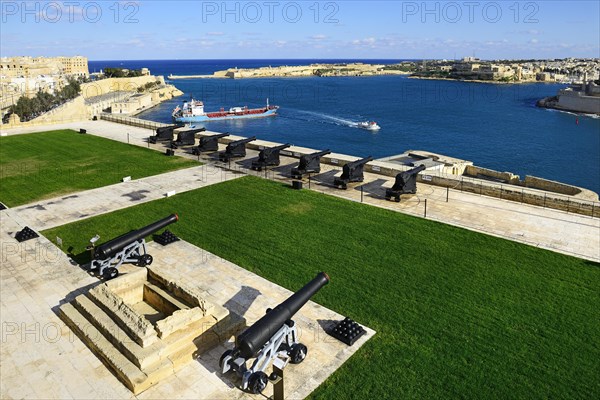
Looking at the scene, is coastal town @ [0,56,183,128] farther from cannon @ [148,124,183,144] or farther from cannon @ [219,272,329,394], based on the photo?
cannon @ [219,272,329,394]

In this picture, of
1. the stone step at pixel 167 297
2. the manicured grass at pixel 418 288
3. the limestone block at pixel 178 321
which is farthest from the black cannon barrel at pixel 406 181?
the limestone block at pixel 178 321

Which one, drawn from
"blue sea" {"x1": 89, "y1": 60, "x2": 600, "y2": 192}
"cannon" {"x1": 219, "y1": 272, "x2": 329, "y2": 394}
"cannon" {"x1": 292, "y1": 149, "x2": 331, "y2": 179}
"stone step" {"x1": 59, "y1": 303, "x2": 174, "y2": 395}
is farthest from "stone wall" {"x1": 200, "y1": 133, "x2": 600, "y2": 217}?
"blue sea" {"x1": 89, "y1": 60, "x2": 600, "y2": 192}

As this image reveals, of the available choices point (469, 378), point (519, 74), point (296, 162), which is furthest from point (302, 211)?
point (519, 74)

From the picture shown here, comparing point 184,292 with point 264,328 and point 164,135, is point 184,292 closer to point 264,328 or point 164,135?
point 264,328

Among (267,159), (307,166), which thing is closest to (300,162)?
(307,166)

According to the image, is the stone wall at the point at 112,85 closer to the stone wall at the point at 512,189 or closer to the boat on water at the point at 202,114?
the boat on water at the point at 202,114

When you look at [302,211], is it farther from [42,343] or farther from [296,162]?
[42,343]
